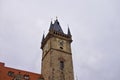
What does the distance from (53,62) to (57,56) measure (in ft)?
6.88

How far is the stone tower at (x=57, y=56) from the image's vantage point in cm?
5169

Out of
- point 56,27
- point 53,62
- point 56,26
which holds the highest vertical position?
point 56,26

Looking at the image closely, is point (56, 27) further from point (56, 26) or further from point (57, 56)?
point (57, 56)

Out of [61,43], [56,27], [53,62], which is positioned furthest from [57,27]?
[53,62]

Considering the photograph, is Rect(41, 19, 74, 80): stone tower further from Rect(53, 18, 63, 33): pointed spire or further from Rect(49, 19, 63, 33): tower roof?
Rect(53, 18, 63, 33): pointed spire

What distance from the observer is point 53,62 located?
52469mm

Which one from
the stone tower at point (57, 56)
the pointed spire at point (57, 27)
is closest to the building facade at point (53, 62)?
the stone tower at point (57, 56)

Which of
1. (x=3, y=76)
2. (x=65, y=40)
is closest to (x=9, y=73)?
(x=3, y=76)

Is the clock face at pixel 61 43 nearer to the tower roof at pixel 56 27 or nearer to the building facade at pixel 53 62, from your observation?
the building facade at pixel 53 62

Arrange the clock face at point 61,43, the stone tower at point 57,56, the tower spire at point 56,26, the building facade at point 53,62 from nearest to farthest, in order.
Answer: the building facade at point 53,62 < the stone tower at point 57,56 < the clock face at point 61,43 < the tower spire at point 56,26

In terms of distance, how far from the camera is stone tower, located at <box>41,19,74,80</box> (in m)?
51.7

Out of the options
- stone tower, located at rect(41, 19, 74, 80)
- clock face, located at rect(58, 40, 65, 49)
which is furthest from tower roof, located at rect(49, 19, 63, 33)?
clock face, located at rect(58, 40, 65, 49)

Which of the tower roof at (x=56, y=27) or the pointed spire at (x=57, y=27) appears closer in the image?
the tower roof at (x=56, y=27)

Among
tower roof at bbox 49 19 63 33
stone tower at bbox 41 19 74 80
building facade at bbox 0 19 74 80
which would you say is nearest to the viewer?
building facade at bbox 0 19 74 80
